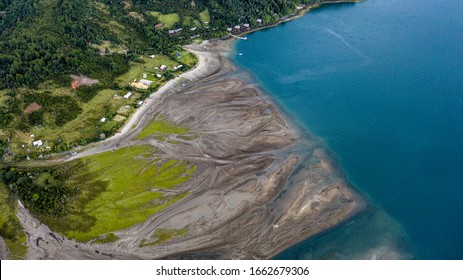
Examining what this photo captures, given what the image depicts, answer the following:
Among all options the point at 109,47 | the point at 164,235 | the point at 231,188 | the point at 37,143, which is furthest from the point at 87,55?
the point at 164,235

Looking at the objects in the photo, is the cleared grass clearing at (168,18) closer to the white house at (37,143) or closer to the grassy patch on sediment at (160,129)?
the grassy patch on sediment at (160,129)

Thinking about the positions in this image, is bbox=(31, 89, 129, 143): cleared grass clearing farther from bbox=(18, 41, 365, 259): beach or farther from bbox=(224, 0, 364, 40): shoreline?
bbox=(224, 0, 364, 40): shoreline

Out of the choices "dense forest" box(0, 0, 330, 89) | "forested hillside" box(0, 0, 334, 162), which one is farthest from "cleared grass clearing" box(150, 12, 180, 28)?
"dense forest" box(0, 0, 330, 89)

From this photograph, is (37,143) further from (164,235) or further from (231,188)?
(231,188)

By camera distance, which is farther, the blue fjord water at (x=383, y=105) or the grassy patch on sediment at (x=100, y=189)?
the grassy patch on sediment at (x=100, y=189)

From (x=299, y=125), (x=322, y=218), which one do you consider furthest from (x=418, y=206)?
(x=299, y=125)

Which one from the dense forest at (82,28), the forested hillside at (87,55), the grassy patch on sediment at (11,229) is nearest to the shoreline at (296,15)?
the forested hillside at (87,55)
